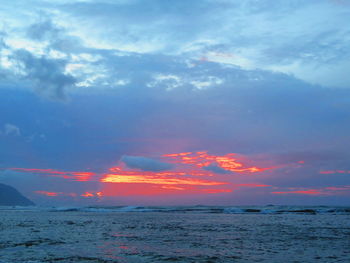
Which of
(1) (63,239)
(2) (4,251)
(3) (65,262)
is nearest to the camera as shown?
(3) (65,262)

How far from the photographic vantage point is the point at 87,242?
20234 mm

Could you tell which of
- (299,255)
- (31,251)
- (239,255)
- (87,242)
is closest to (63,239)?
(87,242)

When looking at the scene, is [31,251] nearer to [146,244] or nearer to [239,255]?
[146,244]

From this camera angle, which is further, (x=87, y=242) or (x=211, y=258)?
(x=87, y=242)

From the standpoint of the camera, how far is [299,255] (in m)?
15.9

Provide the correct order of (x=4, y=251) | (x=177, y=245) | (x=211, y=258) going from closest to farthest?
(x=211, y=258), (x=4, y=251), (x=177, y=245)

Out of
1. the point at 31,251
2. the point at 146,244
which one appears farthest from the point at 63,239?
the point at 146,244

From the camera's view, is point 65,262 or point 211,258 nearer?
point 65,262

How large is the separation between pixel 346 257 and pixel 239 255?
16.7 feet

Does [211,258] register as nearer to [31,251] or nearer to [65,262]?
[65,262]

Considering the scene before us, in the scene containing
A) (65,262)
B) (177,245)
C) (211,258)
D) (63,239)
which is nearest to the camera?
(65,262)

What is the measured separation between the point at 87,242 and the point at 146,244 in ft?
12.6

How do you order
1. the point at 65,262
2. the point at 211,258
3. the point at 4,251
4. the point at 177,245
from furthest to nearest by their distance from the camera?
the point at 177,245 → the point at 4,251 → the point at 211,258 → the point at 65,262

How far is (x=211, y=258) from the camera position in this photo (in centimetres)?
1498
